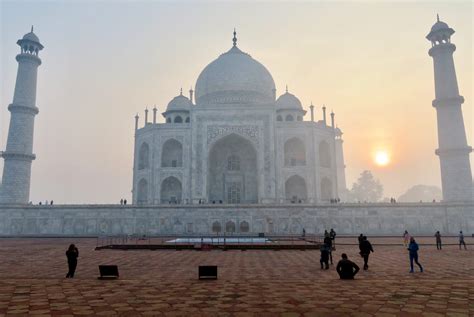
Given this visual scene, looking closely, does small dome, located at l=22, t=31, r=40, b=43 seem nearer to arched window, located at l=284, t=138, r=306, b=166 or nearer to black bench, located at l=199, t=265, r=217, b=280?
arched window, located at l=284, t=138, r=306, b=166

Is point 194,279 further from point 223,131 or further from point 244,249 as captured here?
point 223,131

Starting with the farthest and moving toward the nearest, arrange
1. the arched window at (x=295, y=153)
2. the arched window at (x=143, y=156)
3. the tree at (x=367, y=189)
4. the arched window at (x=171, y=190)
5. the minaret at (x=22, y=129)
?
the tree at (x=367, y=189) < the arched window at (x=295, y=153) < the arched window at (x=143, y=156) < the arched window at (x=171, y=190) < the minaret at (x=22, y=129)

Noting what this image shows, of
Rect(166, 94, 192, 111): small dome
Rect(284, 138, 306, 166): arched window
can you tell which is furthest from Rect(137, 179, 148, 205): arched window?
Rect(284, 138, 306, 166): arched window

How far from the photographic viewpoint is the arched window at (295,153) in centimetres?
3388

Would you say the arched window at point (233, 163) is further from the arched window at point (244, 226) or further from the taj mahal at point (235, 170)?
the arched window at point (244, 226)

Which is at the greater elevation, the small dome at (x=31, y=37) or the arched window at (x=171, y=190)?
the small dome at (x=31, y=37)

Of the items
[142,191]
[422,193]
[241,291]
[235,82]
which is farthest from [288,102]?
[422,193]

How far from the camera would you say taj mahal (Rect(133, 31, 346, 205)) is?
30.3 meters

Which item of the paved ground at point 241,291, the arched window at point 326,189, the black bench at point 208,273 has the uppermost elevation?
the arched window at point 326,189

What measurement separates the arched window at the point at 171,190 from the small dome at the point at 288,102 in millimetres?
12716

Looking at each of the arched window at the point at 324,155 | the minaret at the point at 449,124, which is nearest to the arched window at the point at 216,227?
the arched window at the point at 324,155

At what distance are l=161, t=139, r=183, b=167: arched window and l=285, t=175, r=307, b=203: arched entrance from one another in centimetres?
997

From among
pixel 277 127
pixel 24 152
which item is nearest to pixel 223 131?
pixel 277 127

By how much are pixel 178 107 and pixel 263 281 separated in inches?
1230
